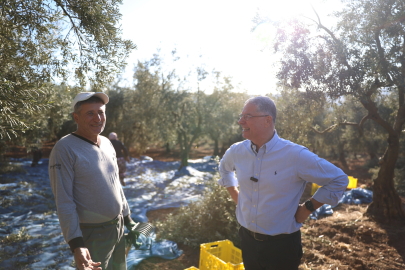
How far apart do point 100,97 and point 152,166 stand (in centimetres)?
1644

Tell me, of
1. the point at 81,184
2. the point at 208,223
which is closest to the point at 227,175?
the point at 81,184

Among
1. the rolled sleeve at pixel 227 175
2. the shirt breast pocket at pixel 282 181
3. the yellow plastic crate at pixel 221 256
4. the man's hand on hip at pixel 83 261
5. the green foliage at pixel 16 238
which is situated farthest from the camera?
the green foliage at pixel 16 238

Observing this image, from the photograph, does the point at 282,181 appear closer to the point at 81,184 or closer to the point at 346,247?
the point at 81,184

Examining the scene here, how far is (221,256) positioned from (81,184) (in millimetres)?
2805

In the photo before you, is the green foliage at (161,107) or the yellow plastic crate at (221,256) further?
the green foliage at (161,107)

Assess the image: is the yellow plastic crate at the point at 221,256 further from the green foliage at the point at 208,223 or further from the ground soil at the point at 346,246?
the green foliage at the point at 208,223

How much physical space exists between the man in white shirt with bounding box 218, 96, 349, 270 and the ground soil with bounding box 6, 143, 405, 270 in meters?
2.65

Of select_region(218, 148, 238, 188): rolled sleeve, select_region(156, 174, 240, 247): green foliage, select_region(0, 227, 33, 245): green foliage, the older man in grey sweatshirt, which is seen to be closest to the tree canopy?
select_region(156, 174, 240, 247): green foliage

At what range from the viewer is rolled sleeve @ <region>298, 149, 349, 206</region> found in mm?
2223

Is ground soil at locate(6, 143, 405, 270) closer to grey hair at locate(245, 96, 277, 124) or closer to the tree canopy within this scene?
the tree canopy

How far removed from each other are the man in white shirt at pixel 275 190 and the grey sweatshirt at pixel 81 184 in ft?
4.15

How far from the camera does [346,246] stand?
18.1ft

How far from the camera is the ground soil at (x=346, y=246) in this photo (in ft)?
15.5

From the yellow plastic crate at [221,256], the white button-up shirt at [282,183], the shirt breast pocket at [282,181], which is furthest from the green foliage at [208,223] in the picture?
the shirt breast pocket at [282,181]
